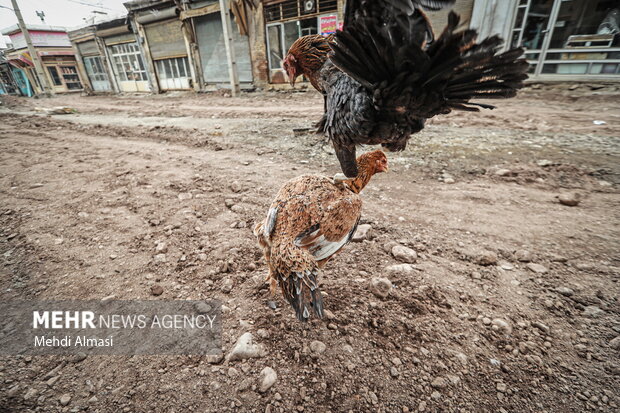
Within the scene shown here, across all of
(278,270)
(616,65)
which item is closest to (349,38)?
(278,270)

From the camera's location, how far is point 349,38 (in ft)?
5.24

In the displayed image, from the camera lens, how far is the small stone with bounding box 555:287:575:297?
1969 mm

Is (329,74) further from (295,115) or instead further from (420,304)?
(295,115)

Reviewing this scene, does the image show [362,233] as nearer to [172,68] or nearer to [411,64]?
[411,64]

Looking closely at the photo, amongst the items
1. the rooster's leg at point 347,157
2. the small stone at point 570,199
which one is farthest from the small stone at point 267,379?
the small stone at point 570,199

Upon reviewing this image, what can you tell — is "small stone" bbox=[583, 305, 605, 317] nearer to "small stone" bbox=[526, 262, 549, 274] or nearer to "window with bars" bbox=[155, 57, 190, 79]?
"small stone" bbox=[526, 262, 549, 274]

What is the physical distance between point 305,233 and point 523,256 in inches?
80.9

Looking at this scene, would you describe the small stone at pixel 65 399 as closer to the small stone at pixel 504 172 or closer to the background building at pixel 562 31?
the small stone at pixel 504 172

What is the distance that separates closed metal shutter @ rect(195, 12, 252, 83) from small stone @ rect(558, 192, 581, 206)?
588 inches

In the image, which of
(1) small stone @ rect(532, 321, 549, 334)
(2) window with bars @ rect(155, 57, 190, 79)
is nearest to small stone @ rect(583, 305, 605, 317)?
(1) small stone @ rect(532, 321, 549, 334)

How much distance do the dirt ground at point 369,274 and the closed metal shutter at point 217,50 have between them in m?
11.9

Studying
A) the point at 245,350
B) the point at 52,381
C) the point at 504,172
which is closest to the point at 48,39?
the point at 52,381

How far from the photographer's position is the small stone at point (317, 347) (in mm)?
1717

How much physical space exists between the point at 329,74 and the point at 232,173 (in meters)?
2.32
